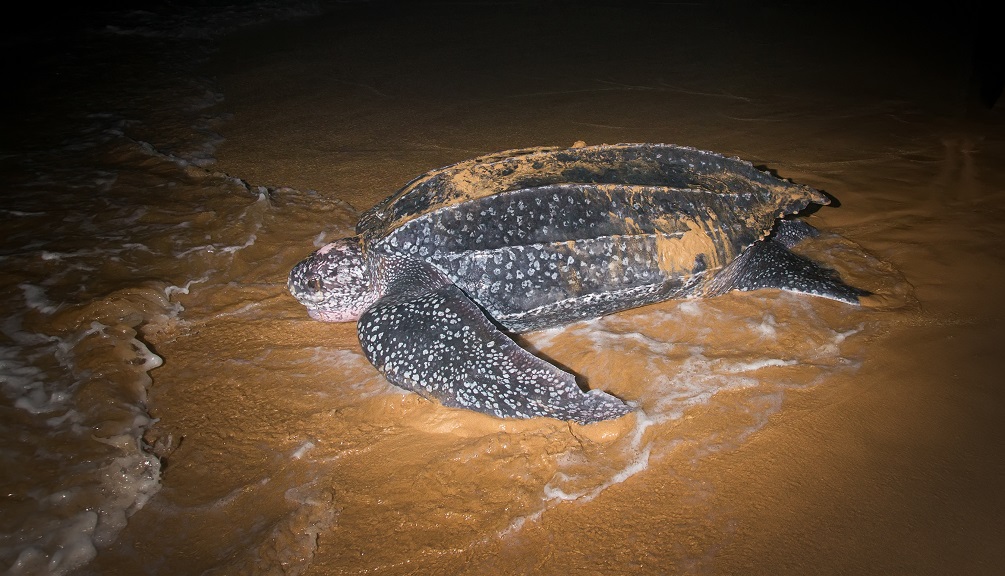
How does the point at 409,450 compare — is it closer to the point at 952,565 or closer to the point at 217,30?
the point at 952,565

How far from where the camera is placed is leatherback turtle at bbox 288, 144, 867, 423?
7.61 feet

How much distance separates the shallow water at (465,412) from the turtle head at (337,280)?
0.64 feet

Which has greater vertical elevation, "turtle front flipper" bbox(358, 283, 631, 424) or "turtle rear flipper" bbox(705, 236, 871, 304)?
"turtle rear flipper" bbox(705, 236, 871, 304)

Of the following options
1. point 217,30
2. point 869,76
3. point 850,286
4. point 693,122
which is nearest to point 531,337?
point 850,286

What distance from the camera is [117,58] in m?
8.82

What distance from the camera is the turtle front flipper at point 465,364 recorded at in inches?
87.2

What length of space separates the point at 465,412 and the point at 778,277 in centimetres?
196

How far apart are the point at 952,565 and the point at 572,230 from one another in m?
1.81

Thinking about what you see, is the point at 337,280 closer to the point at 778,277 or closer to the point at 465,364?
the point at 465,364

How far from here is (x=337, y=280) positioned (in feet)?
9.25

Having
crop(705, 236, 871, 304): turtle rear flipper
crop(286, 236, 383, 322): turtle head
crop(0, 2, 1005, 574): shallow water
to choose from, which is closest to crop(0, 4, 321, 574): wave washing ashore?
crop(0, 2, 1005, 574): shallow water

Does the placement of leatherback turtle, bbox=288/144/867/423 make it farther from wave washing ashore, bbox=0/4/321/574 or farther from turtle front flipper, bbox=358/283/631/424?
wave washing ashore, bbox=0/4/321/574

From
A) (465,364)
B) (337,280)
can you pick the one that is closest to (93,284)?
(337,280)

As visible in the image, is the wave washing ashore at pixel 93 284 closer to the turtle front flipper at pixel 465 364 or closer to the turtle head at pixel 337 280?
the turtle head at pixel 337 280
